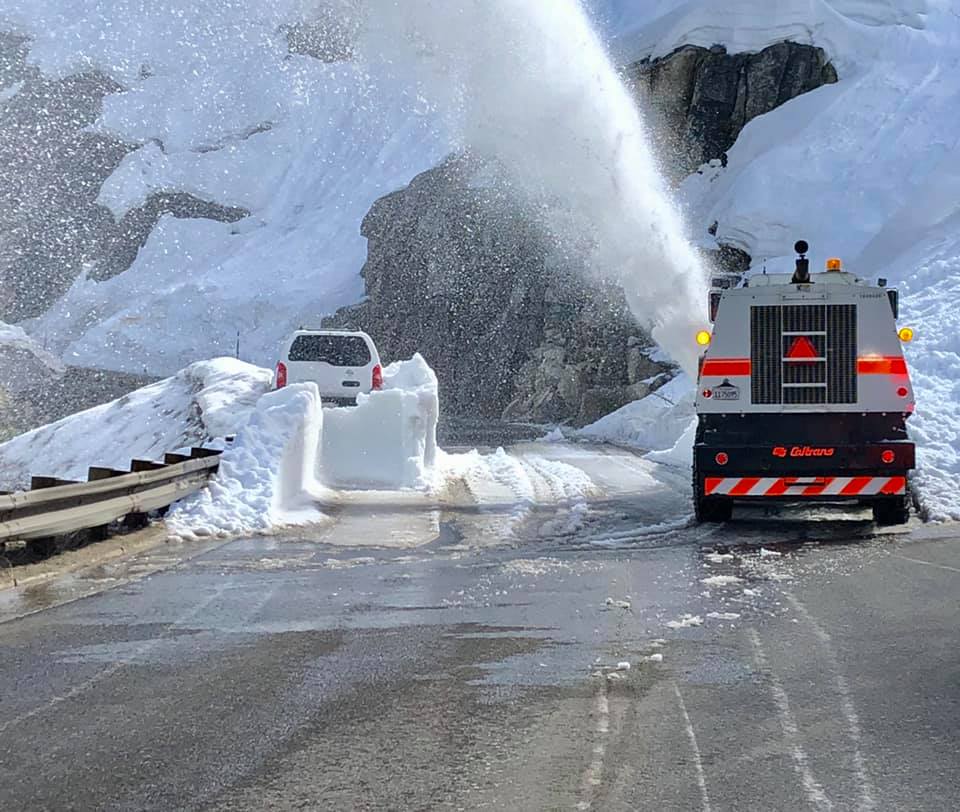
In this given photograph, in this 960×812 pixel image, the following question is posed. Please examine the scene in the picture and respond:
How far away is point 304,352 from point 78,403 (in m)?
67.9

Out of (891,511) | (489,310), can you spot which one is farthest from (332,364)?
(489,310)

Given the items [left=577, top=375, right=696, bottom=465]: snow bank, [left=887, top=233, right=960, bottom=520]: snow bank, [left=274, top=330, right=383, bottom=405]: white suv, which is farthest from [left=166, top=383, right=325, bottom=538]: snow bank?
[left=577, top=375, right=696, bottom=465]: snow bank

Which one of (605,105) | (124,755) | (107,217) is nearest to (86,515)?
(124,755)

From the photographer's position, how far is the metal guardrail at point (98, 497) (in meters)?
8.30

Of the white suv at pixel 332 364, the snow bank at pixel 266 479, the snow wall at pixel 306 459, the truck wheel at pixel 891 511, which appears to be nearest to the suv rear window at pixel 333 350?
the white suv at pixel 332 364

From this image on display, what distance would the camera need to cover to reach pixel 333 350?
17.9 metres

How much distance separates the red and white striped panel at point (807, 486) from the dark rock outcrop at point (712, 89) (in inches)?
1560

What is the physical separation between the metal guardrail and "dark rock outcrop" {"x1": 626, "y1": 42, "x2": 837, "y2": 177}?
4147 cm

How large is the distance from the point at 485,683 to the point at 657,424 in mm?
25546

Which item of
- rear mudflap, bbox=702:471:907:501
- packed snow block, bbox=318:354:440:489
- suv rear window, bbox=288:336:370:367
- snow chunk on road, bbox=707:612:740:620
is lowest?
snow chunk on road, bbox=707:612:740:620

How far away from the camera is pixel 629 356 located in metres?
43.9

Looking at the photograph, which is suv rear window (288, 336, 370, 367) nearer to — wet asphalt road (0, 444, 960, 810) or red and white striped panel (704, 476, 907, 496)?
red and white striped panel (704, 476, 907, 496)

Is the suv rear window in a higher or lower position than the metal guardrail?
higher

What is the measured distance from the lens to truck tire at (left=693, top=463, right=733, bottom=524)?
38.9 feet
